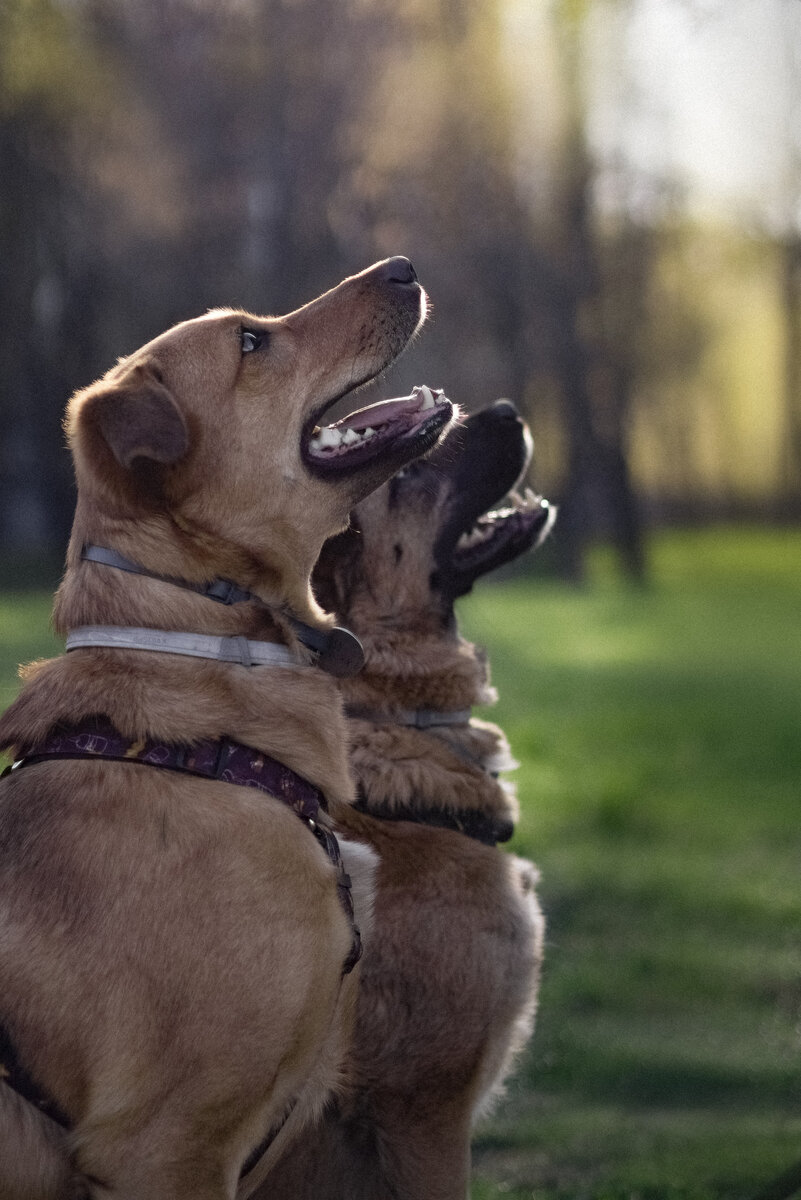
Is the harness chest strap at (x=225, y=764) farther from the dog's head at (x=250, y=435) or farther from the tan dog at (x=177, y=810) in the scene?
the dog's head at (x=250, y=435)

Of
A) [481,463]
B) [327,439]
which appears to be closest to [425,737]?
[327,439]

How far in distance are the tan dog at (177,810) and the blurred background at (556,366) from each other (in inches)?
60.5

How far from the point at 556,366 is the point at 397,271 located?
2267 centimetres

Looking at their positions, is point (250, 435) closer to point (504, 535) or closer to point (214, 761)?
point (214, 761)

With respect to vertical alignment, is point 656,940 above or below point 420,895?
below

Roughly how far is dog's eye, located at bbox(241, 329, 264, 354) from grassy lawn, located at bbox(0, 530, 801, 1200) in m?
2.50

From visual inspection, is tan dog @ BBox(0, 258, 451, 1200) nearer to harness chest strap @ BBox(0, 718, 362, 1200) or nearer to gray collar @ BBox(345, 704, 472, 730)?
harness chest strap @ BBox(0, 718, 362, 1200)

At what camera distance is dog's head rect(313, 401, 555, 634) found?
13.3ft

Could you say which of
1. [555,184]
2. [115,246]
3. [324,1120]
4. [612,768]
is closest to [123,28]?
[115,246]

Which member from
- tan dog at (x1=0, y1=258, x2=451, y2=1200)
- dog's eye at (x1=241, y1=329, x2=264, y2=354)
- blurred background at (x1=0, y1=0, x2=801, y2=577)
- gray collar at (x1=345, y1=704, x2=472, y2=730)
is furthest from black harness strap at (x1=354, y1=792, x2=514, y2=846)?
blurred background at (x1=0, y1=0, x2=801, y2=577)

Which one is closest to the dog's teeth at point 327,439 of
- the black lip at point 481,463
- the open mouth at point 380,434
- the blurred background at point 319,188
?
the open mouth at point 380,434

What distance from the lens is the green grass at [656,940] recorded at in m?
4.05

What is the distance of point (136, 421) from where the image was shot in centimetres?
270

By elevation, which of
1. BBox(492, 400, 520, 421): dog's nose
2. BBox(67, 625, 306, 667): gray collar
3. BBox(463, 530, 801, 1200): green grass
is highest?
BBox(492, 400, 520, 421): dog's nose
